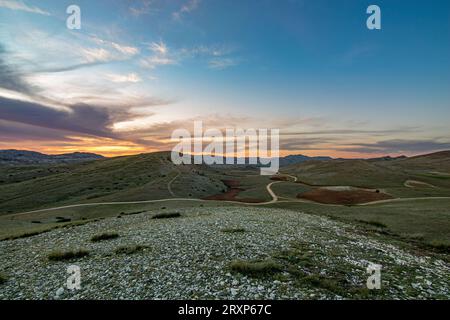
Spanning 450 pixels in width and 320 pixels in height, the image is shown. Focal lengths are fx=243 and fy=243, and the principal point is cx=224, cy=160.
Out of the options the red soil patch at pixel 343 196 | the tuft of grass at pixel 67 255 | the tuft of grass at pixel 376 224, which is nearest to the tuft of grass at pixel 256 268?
the tuft of grass at pixel 67 255

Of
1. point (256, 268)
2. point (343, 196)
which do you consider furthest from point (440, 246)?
point (343, 196)

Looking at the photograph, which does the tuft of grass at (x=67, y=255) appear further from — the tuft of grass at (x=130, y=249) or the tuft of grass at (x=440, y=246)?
the tuft of grass at (x=440, y=246)

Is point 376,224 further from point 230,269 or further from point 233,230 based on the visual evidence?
point 230,269

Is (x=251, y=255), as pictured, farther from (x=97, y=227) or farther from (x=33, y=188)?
(x=33, y=188)
